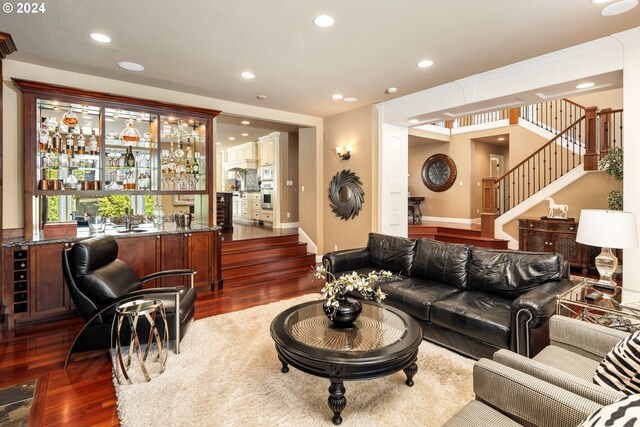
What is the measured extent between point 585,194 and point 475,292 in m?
4.48

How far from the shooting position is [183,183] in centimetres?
488

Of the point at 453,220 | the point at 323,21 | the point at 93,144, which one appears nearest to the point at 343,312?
the point at 323,21

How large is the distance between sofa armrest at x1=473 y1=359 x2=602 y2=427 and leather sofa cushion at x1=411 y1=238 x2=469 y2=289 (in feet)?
6.50

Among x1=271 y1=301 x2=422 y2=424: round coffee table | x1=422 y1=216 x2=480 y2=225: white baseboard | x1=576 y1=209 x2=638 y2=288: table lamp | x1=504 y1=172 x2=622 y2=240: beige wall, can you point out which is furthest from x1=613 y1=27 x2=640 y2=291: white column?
x1=422 y1=216 x2=480 y2=225: white baseboard

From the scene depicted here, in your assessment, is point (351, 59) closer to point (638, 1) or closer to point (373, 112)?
point (373, 112)

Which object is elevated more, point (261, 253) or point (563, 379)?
point (563, 379)

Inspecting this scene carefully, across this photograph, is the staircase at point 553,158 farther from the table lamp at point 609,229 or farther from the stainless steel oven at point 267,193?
the stainless steel oven at point 267,193

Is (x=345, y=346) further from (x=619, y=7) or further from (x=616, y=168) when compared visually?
(x=616, y=168)

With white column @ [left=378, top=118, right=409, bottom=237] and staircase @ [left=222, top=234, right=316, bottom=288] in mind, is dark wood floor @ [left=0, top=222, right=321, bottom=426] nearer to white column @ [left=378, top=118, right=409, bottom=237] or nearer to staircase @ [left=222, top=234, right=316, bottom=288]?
staircase @ [left=222, top=234, right=316, bottom=288]

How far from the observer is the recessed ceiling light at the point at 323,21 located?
109 inches

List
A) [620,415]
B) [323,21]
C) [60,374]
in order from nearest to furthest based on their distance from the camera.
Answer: [620,415] < [60,374] < [323,21]

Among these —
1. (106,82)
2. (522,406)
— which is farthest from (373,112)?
(522,406)

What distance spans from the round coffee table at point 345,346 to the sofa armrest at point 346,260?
4.60ft

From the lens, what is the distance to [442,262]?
139 inches
